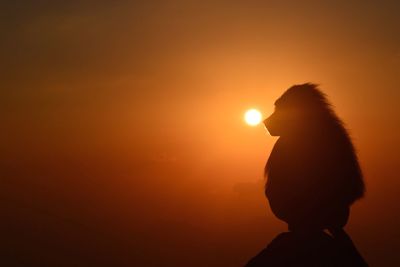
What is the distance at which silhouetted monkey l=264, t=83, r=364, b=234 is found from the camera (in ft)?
29.5

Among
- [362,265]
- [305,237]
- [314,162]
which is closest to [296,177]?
[314,162]

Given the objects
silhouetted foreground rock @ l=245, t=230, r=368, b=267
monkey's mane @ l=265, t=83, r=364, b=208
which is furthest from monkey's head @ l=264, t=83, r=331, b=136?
silhouetted foreground rock @ l=245, t=230, r=368, b=267

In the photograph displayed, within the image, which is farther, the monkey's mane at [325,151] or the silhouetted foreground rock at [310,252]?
the monkey's mane at [325,151]

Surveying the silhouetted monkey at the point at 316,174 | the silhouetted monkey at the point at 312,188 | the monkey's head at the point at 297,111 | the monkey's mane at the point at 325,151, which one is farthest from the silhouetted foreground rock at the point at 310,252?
the monkey's head at the point at 297,111

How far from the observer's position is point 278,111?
977 centimetres

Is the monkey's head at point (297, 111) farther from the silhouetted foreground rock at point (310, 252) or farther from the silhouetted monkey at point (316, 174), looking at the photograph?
the silhouetted foreground rock at point (310, 252)

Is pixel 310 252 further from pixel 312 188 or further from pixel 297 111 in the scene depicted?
pixel 297 111

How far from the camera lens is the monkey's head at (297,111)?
927 cm

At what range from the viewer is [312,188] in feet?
29.6

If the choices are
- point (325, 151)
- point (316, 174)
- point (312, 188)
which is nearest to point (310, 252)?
point (312, 188)

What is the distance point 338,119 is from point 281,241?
244cm

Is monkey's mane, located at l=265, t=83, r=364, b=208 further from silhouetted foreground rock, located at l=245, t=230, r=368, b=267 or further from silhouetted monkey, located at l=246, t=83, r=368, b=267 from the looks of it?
silhouetted foreground rock, located at l=245, t=230, r=368, b=267

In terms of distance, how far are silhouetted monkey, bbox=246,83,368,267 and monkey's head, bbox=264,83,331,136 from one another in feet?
0.06

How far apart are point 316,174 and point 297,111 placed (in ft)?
4.08
